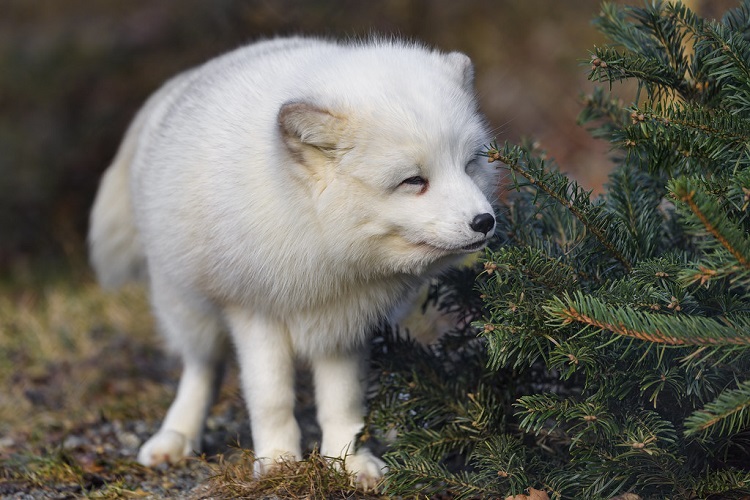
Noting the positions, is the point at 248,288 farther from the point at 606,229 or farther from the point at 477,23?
the point at 477,23

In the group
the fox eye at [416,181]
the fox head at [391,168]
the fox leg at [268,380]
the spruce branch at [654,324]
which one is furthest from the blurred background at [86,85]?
the spruce branch at [654,324]

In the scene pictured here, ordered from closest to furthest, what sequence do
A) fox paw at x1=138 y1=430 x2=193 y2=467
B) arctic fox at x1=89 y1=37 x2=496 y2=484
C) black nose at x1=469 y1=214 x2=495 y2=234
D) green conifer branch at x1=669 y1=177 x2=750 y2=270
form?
green conifer branch at x1=669 y1=177 x2=750 y2=270 < black nose at x1=469 y1=214 x2=495 y2=234 < arctic fox at x1=89 y1=37 x2=496 y2=484 < fox paw at x1=138 y1=430 x2=193 y2=467

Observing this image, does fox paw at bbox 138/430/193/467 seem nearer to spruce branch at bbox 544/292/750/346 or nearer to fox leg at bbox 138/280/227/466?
fox leg at bbox 138/280/227/466

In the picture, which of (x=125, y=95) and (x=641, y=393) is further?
(x=125, y=95)

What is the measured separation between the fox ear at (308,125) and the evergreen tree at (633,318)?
50 centimetres

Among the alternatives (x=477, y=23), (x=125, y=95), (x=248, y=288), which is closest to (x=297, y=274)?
(x=248, y=288)

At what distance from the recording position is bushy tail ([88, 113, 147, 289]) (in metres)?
4.09

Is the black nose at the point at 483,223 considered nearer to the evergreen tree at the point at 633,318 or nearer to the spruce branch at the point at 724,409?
the evergreen tree at the point at 633,318

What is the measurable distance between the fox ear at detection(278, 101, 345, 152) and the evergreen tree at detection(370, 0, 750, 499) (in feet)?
1.65

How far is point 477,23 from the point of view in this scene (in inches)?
357

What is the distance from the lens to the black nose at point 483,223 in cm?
246

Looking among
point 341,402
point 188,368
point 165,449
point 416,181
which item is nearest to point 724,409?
point 416,181

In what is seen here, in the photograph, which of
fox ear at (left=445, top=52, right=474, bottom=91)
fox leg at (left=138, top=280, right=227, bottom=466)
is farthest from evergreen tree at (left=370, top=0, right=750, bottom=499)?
fox leg at (left=138, top=280, right=227, bottom=466)

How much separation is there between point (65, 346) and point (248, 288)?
2.61m
